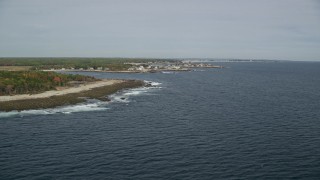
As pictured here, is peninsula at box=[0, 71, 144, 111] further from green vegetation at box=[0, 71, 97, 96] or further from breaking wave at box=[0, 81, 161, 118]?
breaking wave at box=[0, 81, 161, 118]

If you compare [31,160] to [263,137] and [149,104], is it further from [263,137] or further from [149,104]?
[149,104]

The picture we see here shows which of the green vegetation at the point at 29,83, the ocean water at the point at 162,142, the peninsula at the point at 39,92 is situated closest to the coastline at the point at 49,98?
the peninsula at the point at 39,92

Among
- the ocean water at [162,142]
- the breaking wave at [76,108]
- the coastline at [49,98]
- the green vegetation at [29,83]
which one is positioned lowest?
the ocean water at [162,142]

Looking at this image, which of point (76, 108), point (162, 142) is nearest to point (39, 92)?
point (76, 108)

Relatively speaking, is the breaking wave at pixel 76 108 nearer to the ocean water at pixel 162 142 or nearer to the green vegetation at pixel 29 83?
the ocean water at pixel 162 142

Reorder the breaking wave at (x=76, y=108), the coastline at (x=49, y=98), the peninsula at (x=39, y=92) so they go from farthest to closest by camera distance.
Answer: the peninsula at (x=39, y=92) → the coastline at (x=49, y=98) → the breaking wave at (x=76, y=108)

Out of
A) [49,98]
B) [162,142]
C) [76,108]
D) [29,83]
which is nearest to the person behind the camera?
[162,142]

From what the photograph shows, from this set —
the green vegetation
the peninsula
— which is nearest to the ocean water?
the peninsula

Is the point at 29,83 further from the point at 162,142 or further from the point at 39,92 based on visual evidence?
the point at 162,142
